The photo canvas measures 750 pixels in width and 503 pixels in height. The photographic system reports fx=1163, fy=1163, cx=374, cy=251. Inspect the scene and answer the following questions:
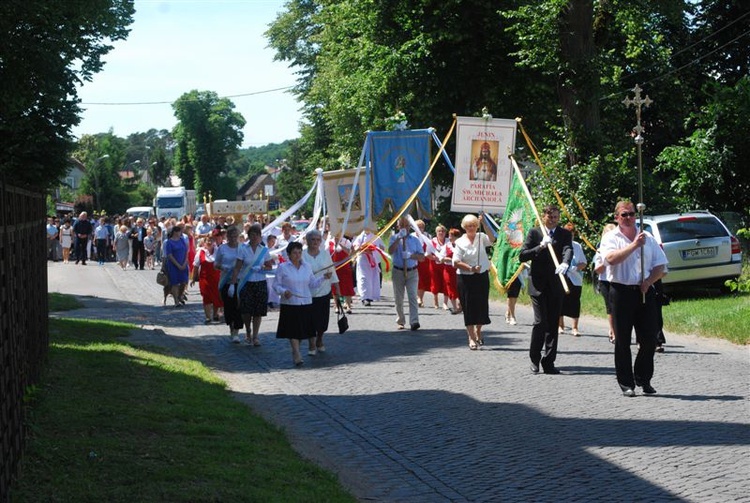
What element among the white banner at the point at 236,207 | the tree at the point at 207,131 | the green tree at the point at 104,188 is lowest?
the white banner at the point at 236,207

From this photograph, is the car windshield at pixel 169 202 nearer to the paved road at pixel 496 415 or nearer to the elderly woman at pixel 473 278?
the paved road at pixel 496 415

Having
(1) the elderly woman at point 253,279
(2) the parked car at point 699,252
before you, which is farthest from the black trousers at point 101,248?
(1) the elderly woman at point 253,279

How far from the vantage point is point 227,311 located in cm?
1870

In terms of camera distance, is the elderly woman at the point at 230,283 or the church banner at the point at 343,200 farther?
the church banner at the point at 343,200

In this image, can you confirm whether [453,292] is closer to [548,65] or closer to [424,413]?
[548,65]

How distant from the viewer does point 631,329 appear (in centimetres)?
1188

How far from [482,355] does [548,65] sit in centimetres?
1458

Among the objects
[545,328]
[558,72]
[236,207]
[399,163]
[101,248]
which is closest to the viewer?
[545,328]

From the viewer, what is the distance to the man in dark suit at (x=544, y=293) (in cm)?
1382

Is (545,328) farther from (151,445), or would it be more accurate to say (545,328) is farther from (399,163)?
(399,163)

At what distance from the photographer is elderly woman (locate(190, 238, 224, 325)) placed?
21797 millimetres

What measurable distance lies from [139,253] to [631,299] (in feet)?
110

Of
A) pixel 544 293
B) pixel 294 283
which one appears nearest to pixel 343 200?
pixel 294 283

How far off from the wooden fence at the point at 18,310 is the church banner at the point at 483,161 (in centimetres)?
736
